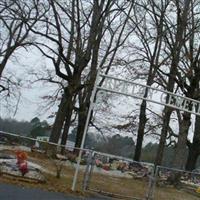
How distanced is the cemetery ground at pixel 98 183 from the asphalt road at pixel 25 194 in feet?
5.47

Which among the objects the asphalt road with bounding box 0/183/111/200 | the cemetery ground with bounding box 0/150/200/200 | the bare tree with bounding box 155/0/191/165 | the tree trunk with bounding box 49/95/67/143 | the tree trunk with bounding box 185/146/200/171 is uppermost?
the bare tree with bounding box 155/0/191/165

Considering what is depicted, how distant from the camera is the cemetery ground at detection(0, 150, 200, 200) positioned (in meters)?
17.6

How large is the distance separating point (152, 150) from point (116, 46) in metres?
26.2

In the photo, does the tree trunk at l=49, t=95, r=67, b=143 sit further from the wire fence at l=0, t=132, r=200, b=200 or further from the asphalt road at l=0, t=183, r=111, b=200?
the asphalt road at l=0, t=183, r=111, b=200

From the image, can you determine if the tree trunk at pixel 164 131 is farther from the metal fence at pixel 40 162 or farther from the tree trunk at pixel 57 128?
the metal fence at pixel 40 162

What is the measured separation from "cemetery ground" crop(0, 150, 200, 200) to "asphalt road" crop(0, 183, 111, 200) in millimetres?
1669

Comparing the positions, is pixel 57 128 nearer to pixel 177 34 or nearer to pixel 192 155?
pixel 177 34

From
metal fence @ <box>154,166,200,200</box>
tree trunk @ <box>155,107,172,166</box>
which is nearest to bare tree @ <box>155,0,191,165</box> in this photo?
tree trunk @ <box>155,107,172,166</box>

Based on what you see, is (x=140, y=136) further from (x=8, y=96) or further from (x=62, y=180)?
(x=62, y=180)

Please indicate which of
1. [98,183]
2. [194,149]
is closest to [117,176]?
[98,183]

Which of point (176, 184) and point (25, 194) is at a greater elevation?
point (176, 184)

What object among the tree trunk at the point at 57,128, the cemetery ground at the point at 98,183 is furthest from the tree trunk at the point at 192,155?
the cemetery ground at the point at 98,183

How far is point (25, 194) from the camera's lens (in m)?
13.8

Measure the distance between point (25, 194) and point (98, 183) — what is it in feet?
17.2
